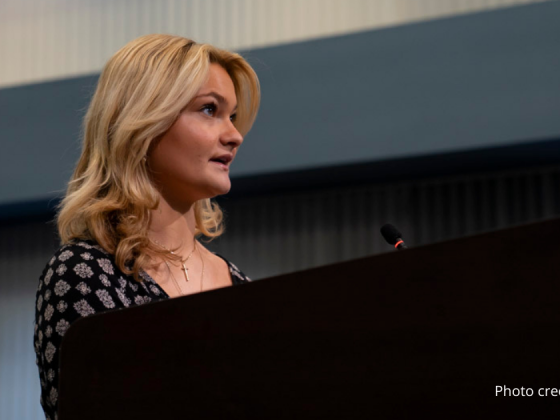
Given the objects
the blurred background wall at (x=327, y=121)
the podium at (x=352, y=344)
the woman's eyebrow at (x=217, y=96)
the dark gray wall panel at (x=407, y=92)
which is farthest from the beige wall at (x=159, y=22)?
the podium at (x=352, y=344)

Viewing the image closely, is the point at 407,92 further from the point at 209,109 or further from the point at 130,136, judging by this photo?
the point at 130,136

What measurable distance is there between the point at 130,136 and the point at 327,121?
1.88 meters

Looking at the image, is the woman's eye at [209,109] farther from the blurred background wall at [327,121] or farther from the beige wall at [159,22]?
the beige wall at [159,22]

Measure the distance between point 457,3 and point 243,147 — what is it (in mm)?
1119

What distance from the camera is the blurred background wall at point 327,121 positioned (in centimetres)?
305

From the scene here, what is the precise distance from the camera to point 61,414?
0.81 meters

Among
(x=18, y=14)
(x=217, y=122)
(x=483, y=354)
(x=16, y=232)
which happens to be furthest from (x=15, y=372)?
(x=483, y=354)

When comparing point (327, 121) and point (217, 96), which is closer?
point (217, 96)

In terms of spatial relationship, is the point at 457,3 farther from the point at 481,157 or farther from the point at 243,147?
the point at 243,147

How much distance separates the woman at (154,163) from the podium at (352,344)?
597 millimetres

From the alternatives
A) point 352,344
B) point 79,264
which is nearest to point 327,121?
point 79,264

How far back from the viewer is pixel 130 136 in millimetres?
1494

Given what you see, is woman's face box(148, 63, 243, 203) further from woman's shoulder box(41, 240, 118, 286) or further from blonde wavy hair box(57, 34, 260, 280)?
woman's shoulder box(41, 240, 118, 286)

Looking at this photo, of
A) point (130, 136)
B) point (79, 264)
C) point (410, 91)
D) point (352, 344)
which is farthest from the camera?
point (410, 91)
